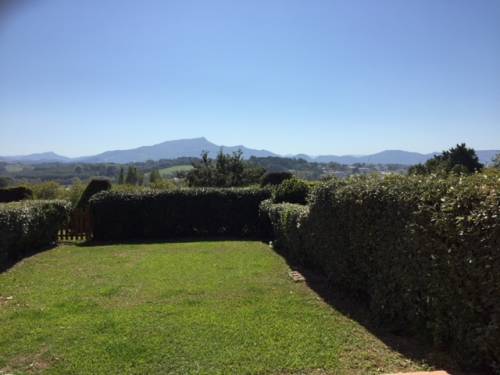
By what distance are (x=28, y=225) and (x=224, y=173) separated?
24.7m

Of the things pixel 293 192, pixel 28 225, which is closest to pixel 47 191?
pixel 28 225

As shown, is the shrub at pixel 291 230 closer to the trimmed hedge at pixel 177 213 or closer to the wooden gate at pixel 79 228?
the trimmed hedge at pixel 177 213

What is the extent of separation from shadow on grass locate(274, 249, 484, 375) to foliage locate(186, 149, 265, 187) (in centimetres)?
2644

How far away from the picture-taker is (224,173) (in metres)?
35.1

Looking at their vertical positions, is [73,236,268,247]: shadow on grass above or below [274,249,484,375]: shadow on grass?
below

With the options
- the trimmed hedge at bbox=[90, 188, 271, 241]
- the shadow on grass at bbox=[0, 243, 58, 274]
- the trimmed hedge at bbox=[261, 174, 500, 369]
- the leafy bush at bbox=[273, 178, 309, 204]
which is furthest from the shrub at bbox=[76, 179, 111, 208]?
the trimmed hedge at bbox=[261, 174, 500, 369]

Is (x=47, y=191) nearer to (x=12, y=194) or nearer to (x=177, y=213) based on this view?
(x=12, y=194)

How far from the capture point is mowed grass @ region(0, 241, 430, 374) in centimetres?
405

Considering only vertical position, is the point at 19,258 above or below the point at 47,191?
above

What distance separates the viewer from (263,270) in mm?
8500

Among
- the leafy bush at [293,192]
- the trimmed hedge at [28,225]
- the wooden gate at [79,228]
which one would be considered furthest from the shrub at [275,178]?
the trimmed hedge at [28,225]

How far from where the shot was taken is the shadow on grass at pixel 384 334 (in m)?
3.92

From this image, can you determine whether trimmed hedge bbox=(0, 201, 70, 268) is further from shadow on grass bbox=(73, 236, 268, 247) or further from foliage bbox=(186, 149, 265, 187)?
foliage bbox=(186, 149, 265, 187)

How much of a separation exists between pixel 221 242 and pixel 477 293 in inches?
393
